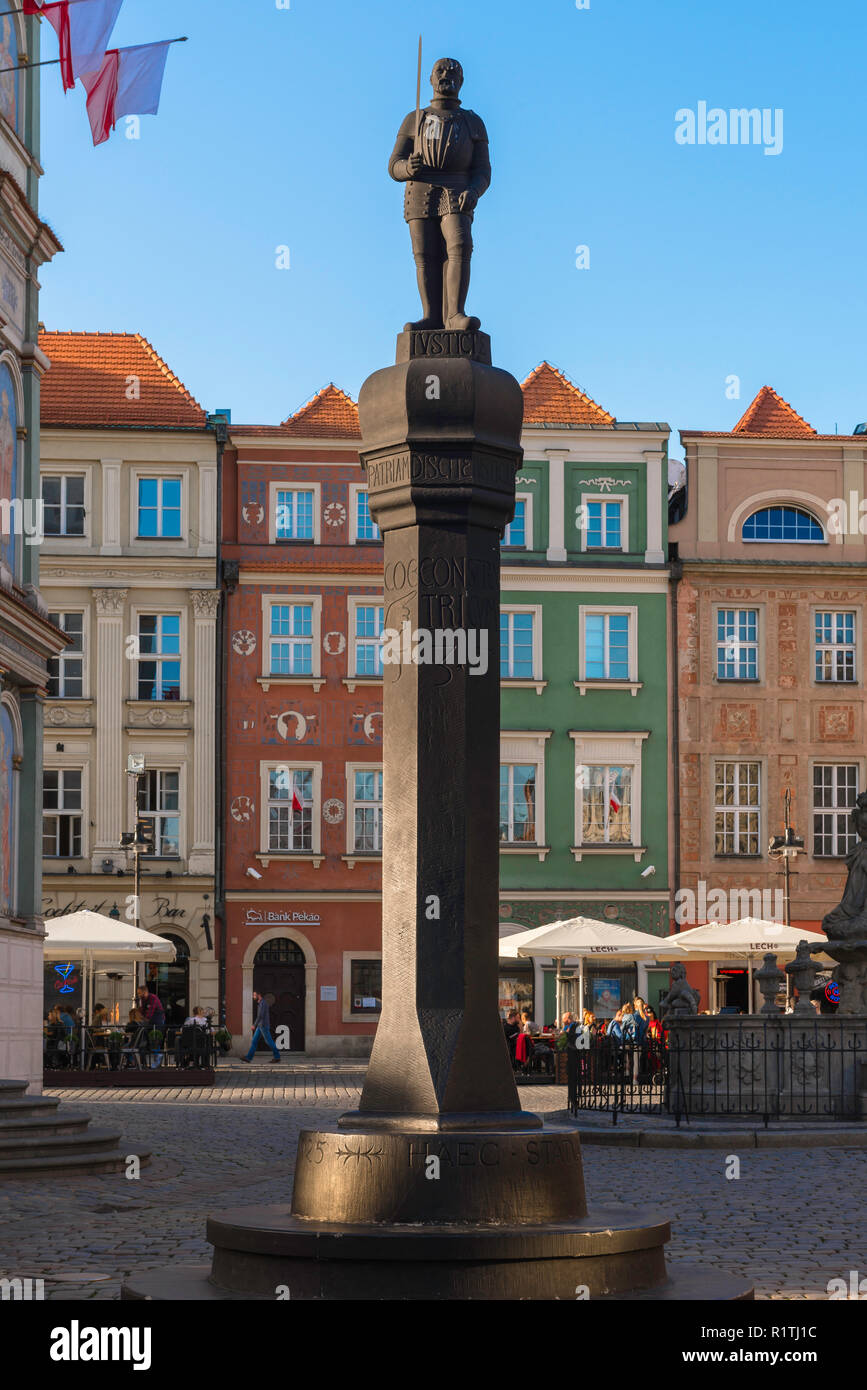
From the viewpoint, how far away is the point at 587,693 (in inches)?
1676

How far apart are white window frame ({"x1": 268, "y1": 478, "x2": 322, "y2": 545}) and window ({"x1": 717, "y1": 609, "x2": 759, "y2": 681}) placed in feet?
29.1

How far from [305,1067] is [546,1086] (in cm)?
692

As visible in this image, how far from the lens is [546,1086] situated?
29.9 meters

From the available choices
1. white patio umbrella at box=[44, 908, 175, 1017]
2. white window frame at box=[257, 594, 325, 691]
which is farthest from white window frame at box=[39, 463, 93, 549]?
white patio umbrella at box=[44, 908, 175, 1017]

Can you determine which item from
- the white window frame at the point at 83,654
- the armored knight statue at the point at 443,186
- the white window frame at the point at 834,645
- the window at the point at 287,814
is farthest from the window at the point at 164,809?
the armored knight statue at the point at 443,186

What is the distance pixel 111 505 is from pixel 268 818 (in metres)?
7.45

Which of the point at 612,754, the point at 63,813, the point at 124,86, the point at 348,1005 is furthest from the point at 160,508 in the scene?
the point at 124,86

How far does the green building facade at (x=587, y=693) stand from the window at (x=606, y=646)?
A: 0.03 metres

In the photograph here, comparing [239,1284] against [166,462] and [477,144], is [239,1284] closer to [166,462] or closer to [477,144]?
[477,144]

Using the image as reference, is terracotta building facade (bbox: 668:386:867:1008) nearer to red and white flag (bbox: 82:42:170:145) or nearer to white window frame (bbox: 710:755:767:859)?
white window frame (bbox: 710:755:767:859)

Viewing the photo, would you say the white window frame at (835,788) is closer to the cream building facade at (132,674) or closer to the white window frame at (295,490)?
the white window frame at (295,490)

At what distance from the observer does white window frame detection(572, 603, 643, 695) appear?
42.4 m

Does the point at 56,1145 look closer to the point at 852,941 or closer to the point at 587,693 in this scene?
the point at 852,941
